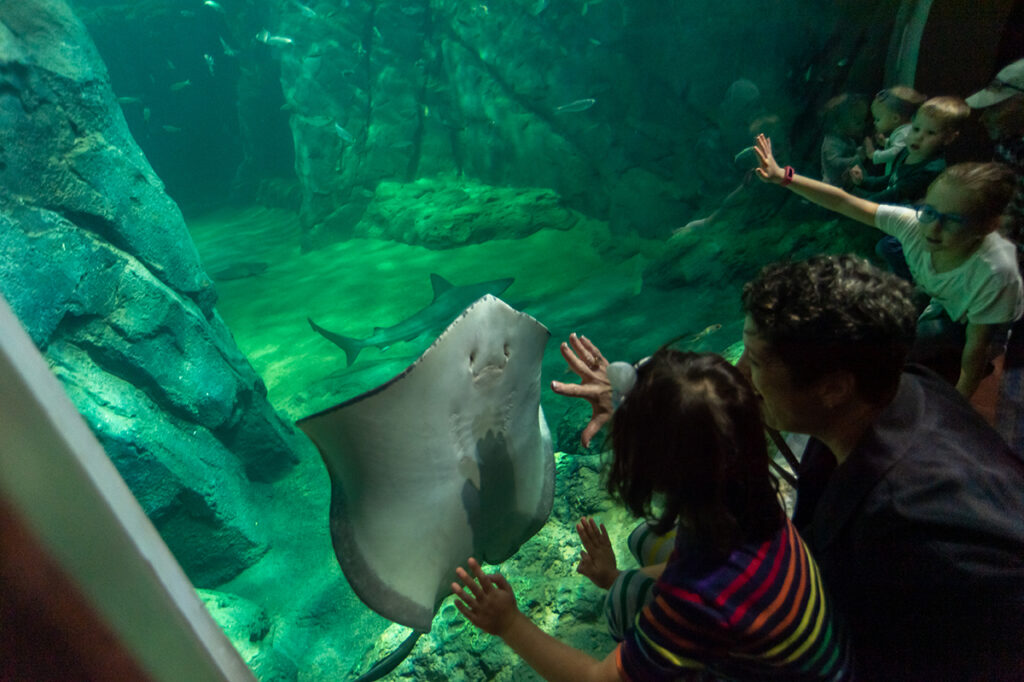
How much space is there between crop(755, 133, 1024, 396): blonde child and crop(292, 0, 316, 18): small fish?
15236 mm

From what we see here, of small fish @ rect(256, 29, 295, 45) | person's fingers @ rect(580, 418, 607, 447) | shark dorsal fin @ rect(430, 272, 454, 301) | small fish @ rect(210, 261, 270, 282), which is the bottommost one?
small fish @ rect(210, 261, 270, 282)

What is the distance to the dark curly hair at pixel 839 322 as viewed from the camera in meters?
1.13

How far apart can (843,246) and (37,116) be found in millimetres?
7548

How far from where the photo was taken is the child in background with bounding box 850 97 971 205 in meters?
3.02

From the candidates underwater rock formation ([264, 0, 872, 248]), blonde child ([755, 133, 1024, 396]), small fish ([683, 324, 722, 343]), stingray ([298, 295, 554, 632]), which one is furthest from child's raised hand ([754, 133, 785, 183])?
underwater rock formation ([264, 0, 872, 248])

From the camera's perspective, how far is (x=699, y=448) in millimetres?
971

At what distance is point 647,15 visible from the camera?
870 centimetres

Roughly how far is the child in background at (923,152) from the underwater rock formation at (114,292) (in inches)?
227

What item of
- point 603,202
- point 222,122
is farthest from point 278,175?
point 603,202

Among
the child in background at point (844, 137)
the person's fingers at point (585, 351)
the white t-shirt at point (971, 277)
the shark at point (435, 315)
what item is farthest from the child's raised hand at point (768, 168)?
the shark at point (435, 315)

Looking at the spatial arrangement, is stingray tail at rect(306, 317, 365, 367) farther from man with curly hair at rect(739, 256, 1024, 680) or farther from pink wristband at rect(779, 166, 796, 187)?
man with curly hair at rect(739, 256, 1024, 680)

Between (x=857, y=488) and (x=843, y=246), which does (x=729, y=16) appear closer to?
(x=843, y=246)

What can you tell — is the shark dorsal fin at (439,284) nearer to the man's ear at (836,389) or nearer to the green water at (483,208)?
the green water at (483,208)

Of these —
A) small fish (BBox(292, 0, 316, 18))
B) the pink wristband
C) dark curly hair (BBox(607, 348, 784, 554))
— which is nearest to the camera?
dark curly hair (BBox(607, 348, 784, 554))
